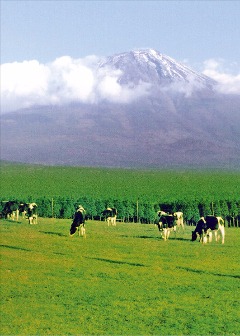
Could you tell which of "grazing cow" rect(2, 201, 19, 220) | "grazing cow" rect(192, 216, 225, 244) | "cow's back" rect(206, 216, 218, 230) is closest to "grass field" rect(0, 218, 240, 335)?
"grazing cow" rect(192, 216, 225, 244)

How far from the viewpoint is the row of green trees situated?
4106 cm

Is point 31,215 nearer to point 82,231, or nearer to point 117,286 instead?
point 82,231

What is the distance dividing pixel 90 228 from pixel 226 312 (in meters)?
19.3

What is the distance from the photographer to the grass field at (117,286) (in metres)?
15.1

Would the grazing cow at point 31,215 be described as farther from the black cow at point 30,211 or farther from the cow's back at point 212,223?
the cow's back at point 212,223

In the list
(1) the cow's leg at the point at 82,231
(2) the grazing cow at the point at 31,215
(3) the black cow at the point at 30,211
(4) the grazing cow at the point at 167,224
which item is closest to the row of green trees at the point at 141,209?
(3) the black cow at the point at 30,211

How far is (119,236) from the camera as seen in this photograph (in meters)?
31.2

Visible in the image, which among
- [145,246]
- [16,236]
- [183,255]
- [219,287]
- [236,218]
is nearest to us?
[219,287]

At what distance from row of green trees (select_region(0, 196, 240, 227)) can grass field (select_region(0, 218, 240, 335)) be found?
1092cm

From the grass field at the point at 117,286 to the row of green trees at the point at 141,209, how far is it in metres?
10.9

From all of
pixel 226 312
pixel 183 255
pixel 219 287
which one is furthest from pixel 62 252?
pixel 226 312

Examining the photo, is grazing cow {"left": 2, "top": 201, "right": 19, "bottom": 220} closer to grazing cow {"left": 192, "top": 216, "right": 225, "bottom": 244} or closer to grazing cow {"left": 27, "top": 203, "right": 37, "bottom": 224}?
grazing cow {"left": 27, "top": 203, "right": 37, "bottom": 224}

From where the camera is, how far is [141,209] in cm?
4181

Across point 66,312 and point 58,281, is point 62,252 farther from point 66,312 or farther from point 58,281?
point 66,312
